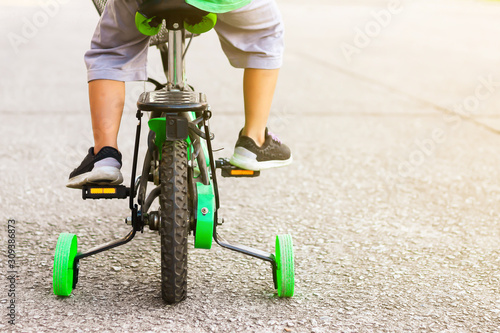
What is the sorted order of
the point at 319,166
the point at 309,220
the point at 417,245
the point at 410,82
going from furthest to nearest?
the point at 410,82
the point at 319,166
the point at 309,220
the point at 417,245

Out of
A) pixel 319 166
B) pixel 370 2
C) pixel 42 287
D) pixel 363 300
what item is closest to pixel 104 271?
pixel 42 287

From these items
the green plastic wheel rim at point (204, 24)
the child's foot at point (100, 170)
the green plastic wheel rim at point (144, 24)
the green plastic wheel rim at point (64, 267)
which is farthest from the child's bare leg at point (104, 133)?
the green plastic wheel rim at point (204, 24)

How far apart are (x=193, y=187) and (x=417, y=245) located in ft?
4.34

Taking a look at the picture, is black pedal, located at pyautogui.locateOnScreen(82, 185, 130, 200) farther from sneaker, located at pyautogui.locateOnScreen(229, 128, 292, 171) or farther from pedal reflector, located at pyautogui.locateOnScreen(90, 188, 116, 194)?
sneaker, located at pyautogui.locateOnScreen(229, 128, 292, 171)

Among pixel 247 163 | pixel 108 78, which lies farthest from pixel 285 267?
pixel 108 78

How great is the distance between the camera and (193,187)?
2.62m

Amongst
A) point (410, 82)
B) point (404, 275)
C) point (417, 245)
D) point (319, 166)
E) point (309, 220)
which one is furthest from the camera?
point (410, 82)

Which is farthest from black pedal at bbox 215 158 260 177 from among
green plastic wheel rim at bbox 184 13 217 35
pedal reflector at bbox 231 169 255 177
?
green plastic wheel rim at bbox 184 13 217 35

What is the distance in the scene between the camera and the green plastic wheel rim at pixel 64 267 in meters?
2.64

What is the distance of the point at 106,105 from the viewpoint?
2.80 meters

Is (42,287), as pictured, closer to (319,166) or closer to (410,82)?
(319,166)

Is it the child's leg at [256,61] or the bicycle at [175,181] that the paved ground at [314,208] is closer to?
the bicycle at [175,181]

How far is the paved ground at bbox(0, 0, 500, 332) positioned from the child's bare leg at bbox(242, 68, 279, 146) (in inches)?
23.9

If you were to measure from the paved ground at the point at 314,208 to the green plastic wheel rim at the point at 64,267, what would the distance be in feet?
0.18
